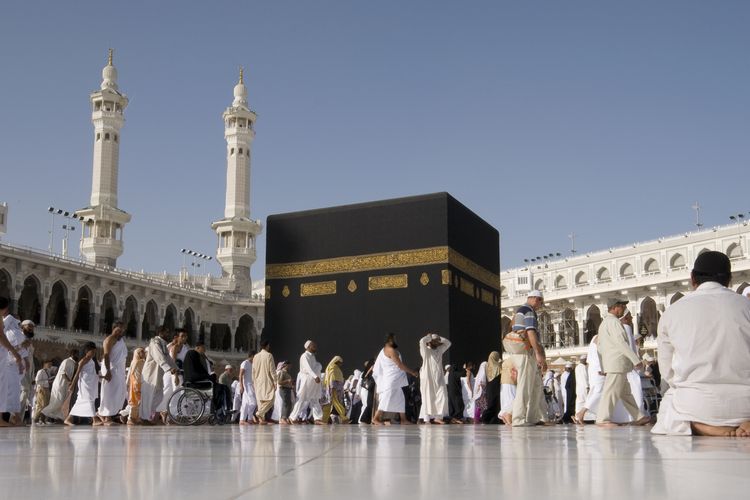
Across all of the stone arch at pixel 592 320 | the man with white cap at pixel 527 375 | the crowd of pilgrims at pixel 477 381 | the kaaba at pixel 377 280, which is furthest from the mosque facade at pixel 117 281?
the man with white cap at pixel 527 375

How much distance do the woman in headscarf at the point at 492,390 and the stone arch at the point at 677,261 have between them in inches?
1180

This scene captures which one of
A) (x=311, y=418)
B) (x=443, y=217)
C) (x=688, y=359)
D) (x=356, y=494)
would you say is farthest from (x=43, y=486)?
(x=443, y=217)

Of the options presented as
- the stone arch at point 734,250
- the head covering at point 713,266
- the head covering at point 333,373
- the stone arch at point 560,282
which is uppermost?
the stone arch at point 734,250

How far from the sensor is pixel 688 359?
332cm

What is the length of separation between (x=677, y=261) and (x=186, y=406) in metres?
33.8

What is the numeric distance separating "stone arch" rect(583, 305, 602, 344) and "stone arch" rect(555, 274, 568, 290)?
4460 mm

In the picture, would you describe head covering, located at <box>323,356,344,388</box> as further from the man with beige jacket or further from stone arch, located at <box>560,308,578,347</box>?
Answer: stone arch, located at <box>560,308,578,347</box>

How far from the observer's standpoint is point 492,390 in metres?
9.45

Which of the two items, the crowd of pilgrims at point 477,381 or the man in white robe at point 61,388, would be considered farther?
the man in white robe at point 61,388

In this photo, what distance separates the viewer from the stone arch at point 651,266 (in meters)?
38.5

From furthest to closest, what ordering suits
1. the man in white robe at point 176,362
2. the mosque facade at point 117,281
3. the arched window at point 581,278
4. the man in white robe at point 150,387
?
the arched window at point 581,278, the mosque facade at point 117,281, the man in white robe at point 150,387, the man in white robe at point 176,362

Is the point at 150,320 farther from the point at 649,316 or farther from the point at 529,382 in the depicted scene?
the point at 529,382

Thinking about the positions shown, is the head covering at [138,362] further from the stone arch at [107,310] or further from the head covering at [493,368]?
the stone arch at [107,310]

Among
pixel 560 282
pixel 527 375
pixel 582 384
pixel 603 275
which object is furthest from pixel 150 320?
pixel 527 375
